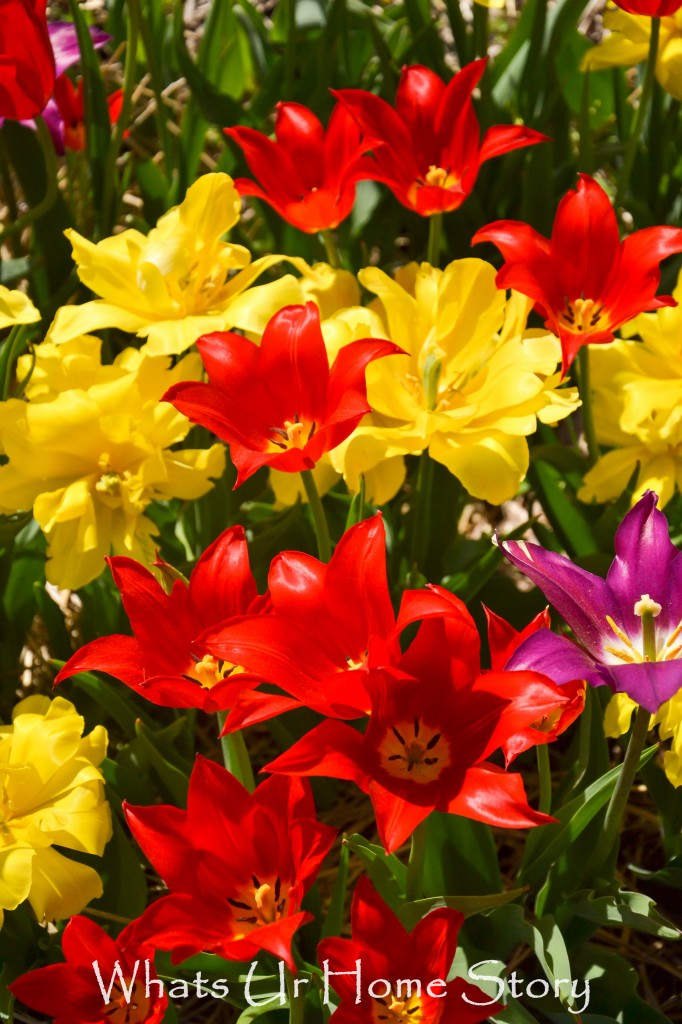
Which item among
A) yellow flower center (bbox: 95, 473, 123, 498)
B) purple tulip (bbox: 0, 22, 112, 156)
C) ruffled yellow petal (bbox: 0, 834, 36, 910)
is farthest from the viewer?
purple tulip (bbox: 0, 22, 112, 156)

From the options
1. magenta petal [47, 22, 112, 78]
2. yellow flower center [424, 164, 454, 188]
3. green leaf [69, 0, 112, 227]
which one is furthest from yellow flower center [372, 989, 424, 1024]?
magenta petal [47, 22, 112, 78]

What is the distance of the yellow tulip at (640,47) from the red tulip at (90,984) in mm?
1033

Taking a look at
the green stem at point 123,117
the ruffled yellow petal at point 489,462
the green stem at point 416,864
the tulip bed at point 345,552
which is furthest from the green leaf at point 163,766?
the green stem at point 123,117

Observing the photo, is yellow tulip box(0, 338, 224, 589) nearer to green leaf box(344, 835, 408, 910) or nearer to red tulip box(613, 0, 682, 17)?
green leaf box(344, 835, 408, 910)

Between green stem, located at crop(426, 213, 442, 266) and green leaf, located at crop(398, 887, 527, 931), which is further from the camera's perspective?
green stem, located at crop(426, 213, 442, 266)

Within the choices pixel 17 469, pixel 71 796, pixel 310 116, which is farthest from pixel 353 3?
pixel 71 796

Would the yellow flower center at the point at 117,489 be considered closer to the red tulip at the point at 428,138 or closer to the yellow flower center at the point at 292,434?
the yellow flower center at the point at 292,434

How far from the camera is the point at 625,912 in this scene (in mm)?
929

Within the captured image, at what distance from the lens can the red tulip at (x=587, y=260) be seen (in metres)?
1.05

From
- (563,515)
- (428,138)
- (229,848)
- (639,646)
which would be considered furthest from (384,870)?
(428,138)

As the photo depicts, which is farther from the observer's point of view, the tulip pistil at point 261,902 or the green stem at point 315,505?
the green stem at point 315,505

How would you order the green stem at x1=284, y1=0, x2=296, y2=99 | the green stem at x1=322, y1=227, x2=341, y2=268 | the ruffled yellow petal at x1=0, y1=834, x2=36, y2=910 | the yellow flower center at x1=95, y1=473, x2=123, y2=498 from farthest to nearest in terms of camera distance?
the green stem at x1=284, y1=0, x2=296, y2=99 → the green stem at x1=322, y1=227, x2=341, y2=268 → the yellow flower center at x1=95, y1=473, x2=123, y2=498 → the ruffled yellow petal at x1=0, y1=834, x2=36, y2=910

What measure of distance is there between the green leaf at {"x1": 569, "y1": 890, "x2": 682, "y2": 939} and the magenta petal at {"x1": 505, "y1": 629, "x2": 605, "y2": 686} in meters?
0.30

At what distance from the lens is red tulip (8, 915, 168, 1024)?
802mm
